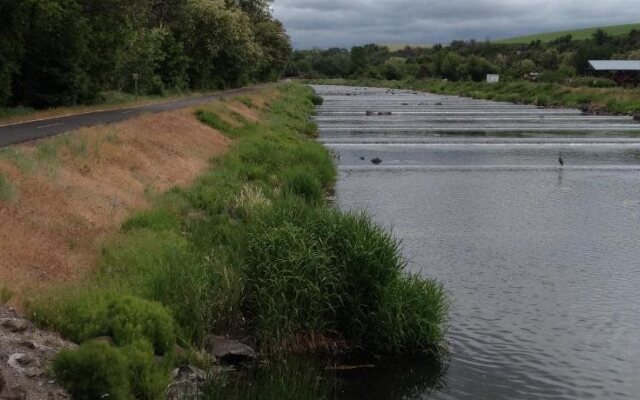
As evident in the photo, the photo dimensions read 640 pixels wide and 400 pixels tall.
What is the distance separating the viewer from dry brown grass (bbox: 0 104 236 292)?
12.2 m

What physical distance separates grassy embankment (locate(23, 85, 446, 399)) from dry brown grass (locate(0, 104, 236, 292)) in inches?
21.8

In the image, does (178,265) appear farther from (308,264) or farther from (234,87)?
(234,87)

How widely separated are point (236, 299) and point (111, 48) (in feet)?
120

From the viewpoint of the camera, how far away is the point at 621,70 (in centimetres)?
11806

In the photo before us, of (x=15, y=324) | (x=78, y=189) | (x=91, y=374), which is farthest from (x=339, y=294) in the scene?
(x=78, y=189)

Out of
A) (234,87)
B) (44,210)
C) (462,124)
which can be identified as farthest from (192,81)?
(44,210)

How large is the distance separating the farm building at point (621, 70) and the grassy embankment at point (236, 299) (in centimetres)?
11199

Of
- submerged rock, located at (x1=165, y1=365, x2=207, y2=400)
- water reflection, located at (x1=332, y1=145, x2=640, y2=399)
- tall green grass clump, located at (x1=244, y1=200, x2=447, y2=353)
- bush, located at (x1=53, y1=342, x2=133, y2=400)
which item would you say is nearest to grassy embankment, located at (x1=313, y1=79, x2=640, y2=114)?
water reflection, located at (x1=332, y1=145, x2=640, y2=399)

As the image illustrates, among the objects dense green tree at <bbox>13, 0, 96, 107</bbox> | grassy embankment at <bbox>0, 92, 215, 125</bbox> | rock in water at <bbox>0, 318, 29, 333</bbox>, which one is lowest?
rock in water at <bbox>0, 318, 29, 333</bbox>

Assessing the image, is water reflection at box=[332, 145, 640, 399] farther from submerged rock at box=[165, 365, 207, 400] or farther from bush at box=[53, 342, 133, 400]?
bush at box=[53, 342, 133, 400]

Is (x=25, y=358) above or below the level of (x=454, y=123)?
above

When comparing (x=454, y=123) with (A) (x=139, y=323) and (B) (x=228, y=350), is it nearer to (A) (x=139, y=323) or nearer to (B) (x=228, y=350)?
(B) (x=228, y=350)

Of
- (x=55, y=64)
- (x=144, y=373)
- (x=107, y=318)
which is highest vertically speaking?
(x=55, y=64)

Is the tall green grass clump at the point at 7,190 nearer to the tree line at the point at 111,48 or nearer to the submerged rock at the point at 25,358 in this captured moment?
the submerged rock at the point at 25,358
